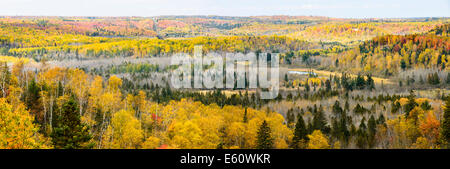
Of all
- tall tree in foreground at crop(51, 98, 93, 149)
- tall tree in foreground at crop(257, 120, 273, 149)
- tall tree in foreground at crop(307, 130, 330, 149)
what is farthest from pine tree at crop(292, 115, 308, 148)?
tall tree in foreground at crop(51, 98, 93, 149)

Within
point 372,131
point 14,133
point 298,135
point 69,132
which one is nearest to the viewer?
point 14,133

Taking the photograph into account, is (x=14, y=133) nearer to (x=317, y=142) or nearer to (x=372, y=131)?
(x=317, y=142)

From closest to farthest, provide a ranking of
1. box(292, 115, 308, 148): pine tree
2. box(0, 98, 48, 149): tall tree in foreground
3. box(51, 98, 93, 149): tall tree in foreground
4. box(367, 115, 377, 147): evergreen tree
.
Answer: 1. box(0, 98, 48, 149): tall tree in foreground
2. box(51, 98, 93, 149): tall tree in foreground
3. box(292, 115, 308, 148): pine tree
4. box(367, 115, 377, 147): evergreen tree

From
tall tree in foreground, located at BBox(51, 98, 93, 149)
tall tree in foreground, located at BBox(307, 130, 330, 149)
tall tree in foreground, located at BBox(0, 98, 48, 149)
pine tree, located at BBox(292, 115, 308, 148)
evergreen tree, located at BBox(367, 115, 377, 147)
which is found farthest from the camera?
evergreen tree, located at BBox(367, 115, 377, 147)

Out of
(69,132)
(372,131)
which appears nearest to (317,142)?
(372,131)

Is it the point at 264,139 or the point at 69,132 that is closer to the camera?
the point at 69,132

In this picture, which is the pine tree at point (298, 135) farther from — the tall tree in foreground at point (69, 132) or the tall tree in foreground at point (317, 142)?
the tall tree in foreground at point (69, 132)

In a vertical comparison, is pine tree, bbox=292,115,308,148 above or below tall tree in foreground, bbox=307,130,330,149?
above

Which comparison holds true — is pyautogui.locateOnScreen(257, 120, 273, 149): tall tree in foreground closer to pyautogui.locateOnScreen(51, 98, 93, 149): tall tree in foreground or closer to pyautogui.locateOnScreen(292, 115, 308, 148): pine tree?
pyautogui.locateOnScreen(292, 115, 308, 148): pine tree

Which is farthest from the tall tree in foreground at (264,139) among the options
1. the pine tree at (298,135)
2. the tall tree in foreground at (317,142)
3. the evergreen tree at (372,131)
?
the evergreen tree at (372,131)

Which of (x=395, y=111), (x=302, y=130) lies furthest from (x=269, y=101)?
(x=302, y=130)
